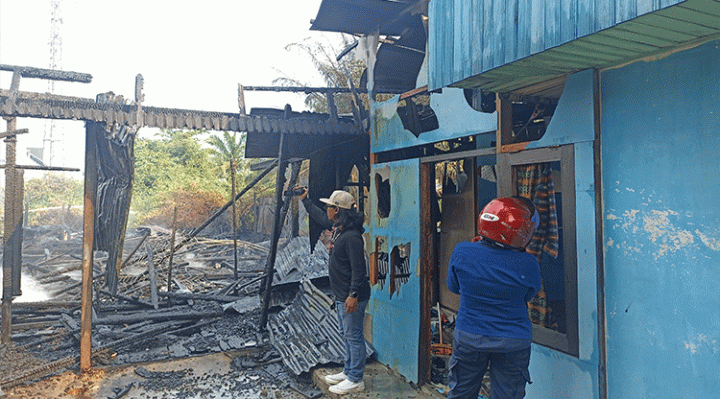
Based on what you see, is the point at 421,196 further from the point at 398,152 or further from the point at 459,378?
the point at 459,378

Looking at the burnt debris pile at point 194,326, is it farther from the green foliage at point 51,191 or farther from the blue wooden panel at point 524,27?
the green foliage at point 51,191

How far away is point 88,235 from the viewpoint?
6.23 meters

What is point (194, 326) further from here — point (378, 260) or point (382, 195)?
point (382, 195)

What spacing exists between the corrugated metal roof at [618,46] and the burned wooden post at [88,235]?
5.09 meters

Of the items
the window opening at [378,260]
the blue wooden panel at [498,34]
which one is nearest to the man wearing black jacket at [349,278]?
the window opening at [378,260]

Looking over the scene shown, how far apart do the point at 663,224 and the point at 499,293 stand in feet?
3.63

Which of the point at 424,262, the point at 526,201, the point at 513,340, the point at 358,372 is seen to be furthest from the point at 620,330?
Result: the point at 358,372

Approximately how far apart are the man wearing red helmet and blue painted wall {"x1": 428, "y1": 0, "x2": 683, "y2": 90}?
993mm

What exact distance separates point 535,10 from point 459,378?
2.49 meters

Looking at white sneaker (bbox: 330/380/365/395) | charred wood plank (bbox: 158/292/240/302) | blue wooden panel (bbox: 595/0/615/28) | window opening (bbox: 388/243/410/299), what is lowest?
white sneaker (bbox: 330/380/365/395)

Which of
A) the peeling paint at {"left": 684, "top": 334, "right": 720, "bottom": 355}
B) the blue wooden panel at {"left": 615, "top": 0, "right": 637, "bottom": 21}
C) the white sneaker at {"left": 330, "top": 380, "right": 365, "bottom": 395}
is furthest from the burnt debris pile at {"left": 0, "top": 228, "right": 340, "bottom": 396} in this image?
the blue wooden panel at {"left": 615, "top": 0, "right": 637, "bottom": 21}

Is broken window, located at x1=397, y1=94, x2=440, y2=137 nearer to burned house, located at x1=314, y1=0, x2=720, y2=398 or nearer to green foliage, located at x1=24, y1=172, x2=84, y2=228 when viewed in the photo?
burned house, located at x1=314, y1=0, x2=720, y2=398

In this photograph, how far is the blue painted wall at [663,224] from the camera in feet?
8.82

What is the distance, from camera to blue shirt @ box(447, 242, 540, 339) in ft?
10.0
